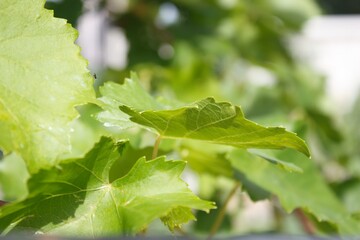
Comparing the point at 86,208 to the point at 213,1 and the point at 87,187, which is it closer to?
the point at 87,187

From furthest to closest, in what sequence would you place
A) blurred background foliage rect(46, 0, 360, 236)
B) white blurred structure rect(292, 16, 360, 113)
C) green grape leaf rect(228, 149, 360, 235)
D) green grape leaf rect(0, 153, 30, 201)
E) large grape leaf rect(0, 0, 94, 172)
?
1. white blurred structure rect(292, 16, 360, 113)
2. blurred background foliage rect(46, 0, 360, 236)
3. green grape leaf rect(0, 153, 30, 201)
4. green grape leaf rect(228, 149, 360, 235)
5. large grape leaf rect(0, 0, 94, 172)

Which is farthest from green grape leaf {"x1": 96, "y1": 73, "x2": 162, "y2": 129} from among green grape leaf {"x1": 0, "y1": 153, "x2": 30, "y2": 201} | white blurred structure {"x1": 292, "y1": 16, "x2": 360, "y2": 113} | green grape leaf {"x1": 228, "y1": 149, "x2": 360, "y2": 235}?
white blurred structure {"x1": 292, "y1": 16, "x2": 360, "y2": 113}

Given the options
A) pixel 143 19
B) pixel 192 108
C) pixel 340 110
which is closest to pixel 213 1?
pixel 143 19

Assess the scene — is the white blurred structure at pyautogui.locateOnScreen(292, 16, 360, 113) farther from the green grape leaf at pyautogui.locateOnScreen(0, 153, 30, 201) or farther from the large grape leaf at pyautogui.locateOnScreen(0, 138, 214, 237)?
the large grape leaf at pyautogui.locateOnScreen(0, 138, 214, 237)

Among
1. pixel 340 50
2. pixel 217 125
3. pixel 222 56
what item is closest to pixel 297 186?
pixel 217 125

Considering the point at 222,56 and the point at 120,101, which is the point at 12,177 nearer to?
the point at 120,101

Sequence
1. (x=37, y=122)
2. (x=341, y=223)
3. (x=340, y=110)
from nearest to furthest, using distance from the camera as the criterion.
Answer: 1. (x=37, y=122)
2. (x=341, y=223)
3. (x=340, y=110)

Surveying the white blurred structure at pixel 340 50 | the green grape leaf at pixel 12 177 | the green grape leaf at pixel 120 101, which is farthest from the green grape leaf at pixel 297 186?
the white blurred structure at pixel 340 50
